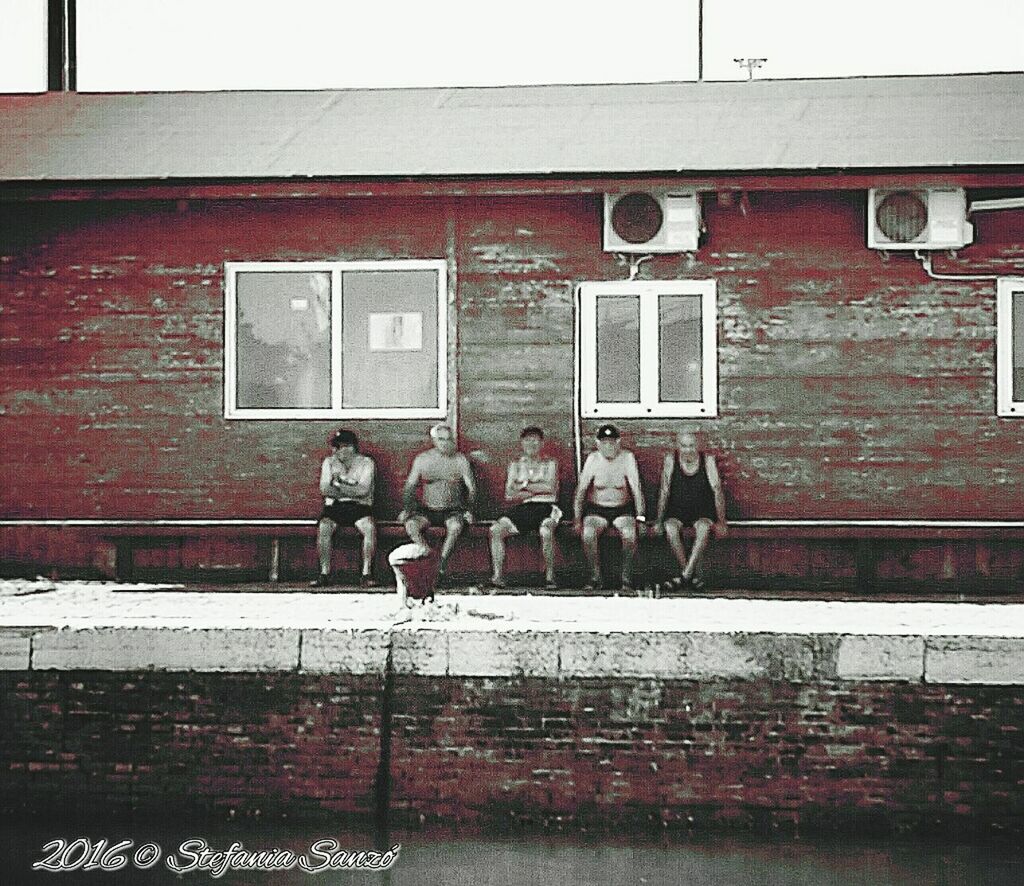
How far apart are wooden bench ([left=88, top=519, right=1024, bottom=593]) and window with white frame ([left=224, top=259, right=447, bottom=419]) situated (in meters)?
0.94

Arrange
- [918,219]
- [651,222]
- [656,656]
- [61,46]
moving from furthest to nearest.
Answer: [61,46] → [651,222] → [918,219] → [656,656]

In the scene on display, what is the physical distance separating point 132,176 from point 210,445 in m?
2.18

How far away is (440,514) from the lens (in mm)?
13359

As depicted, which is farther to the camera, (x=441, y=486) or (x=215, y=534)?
(x=215, y=534)

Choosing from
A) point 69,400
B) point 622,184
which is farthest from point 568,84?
point 69,400

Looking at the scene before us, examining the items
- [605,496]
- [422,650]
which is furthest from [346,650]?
[605,496]

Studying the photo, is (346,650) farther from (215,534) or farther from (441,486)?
(215,534)

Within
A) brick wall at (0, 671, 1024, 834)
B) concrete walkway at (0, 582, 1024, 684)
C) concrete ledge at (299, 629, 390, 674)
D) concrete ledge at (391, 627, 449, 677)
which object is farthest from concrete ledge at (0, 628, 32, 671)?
concrete ledge at (391, 627, 449, 677)

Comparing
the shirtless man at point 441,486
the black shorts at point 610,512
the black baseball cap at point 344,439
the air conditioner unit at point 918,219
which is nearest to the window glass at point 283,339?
the black baseball cap at point 344,439

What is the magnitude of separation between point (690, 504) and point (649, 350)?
4.17 feet

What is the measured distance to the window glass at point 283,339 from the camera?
45.2ft

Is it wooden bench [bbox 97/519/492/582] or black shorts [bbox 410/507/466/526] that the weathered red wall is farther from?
black shorts [bbox 410/507/466/526]

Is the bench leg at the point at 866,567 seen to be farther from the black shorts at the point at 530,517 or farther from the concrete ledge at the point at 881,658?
the concrete ledge at the point at 881,658

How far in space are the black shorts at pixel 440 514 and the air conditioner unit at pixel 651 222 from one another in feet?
7.71
